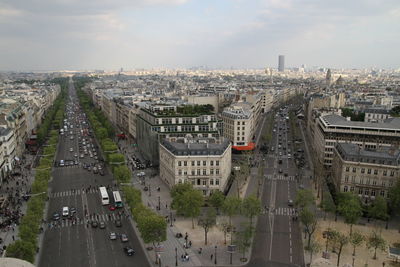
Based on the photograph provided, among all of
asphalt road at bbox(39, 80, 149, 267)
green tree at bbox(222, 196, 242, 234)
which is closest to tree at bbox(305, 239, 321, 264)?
green tree at bbox(222, 196, 242, 234)

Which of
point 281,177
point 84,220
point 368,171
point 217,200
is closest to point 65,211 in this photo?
point 84,220

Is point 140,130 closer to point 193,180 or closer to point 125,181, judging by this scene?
A: point 125,181

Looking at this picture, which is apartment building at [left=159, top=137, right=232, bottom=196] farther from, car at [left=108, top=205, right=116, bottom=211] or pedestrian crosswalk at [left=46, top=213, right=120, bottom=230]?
pedestrian crosswalk at [left=46, top=213, right=120, bottom=230]

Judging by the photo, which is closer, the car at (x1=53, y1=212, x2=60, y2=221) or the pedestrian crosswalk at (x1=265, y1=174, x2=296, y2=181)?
the car at (x1=53, y1=212, x2=60, y2=221)

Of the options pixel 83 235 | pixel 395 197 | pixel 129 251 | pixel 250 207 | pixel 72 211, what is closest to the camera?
pixel 129 251

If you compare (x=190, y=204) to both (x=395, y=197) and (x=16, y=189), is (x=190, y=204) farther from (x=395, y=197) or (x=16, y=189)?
(x=16, y=189)

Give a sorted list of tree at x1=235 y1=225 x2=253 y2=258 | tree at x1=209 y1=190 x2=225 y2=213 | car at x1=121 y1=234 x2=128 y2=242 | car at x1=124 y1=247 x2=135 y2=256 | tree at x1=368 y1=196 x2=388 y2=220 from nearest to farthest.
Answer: tree at x1=235 y1=225 x2=253 y2=258 → car at x1=124 y1=247 x2=135 y2=256 → car at x1=121 y1=234 x2=128 y2=242 → tree at x1=368 y1=196 x2=388 y2=220 → tree at x1=209 y1=190 x2=225 y2=213

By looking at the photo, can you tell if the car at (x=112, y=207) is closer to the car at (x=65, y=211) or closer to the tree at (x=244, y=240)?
the car at (x=65, y=211)
